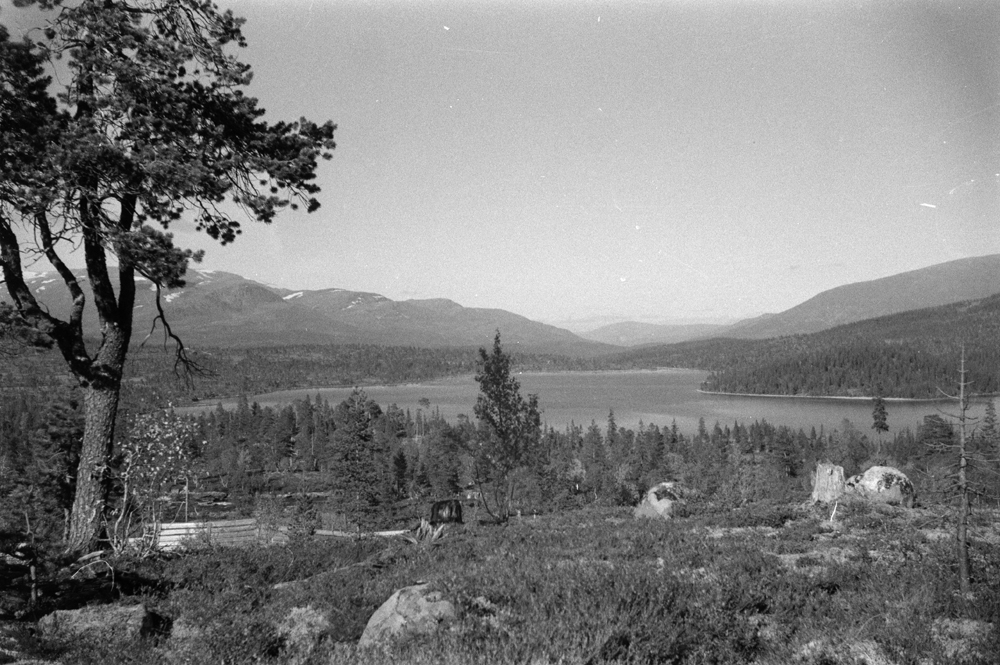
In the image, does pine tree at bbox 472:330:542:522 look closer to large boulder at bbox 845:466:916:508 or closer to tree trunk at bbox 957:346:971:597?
large boulder at bbox 845:466:916:508

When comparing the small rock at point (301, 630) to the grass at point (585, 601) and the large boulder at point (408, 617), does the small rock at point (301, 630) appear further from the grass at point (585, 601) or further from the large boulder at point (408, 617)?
the large boulder at point (408, 617)

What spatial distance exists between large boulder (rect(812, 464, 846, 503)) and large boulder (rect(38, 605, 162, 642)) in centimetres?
2058

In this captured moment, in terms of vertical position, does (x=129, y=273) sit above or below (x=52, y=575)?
above

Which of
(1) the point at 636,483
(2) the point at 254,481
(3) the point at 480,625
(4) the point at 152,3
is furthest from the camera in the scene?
(2) the point at 254,481

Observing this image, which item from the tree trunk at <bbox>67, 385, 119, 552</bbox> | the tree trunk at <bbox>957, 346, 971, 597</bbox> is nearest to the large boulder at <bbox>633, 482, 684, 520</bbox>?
the tree trunk at <bbox>957, 346, 971, 597</bbox>

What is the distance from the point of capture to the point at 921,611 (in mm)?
6875

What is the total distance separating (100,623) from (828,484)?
22.8 metres

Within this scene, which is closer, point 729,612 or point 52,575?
point 729,612

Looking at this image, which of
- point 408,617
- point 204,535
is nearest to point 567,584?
point 408,617

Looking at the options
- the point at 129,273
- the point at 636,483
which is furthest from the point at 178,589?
the point at 636,483

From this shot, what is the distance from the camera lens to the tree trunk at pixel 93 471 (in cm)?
857

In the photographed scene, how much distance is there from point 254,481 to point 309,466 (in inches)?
849

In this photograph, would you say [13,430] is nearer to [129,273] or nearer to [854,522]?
[129,273]

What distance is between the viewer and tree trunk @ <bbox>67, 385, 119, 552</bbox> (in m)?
8.57
